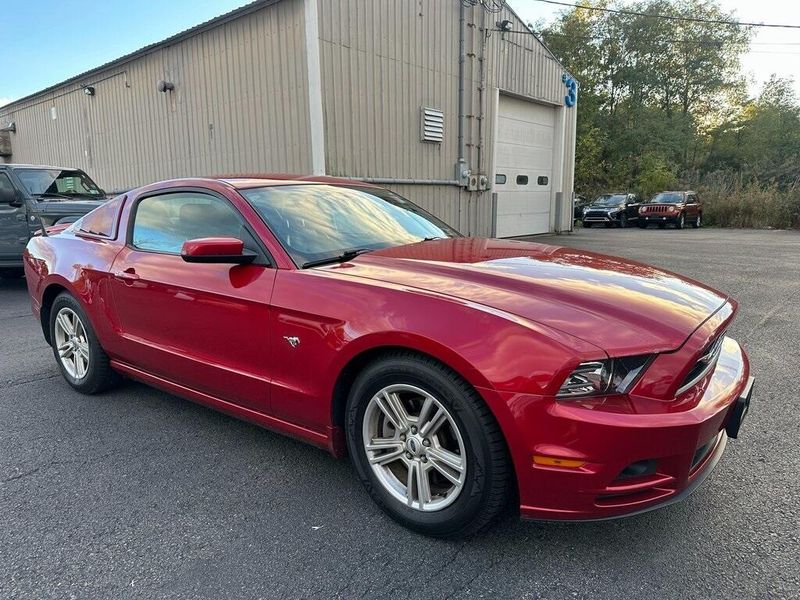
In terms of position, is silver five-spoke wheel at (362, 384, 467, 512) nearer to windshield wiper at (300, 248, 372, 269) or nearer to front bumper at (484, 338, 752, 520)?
front bumper at (484, 338, 752, 520)

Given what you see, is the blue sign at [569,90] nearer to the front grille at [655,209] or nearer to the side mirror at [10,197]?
the front grille at [655,209]

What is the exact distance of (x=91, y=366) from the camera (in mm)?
3707

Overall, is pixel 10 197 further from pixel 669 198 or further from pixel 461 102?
pixel 669 198

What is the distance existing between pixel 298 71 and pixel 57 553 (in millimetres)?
8817

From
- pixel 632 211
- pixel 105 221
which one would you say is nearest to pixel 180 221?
pixel 105 221

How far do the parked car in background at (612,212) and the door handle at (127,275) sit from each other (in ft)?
74.8

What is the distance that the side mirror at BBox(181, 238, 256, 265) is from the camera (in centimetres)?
254

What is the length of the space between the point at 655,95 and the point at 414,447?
40976 mm

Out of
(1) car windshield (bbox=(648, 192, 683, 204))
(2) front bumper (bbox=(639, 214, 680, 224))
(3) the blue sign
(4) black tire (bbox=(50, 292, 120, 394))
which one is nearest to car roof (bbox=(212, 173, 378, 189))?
(4) black tire (bbox=(50, 292, 120, 394))

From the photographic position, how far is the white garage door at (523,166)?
14266 millimetres

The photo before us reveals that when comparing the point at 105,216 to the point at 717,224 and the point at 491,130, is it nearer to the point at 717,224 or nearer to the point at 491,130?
the point at 491,130

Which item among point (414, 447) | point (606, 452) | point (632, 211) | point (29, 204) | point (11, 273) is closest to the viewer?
point (606, 452)

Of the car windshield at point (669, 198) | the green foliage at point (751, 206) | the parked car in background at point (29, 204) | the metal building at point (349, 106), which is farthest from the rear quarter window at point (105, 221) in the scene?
the green foliage at point (751, 206)

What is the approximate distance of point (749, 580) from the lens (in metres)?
1.95
